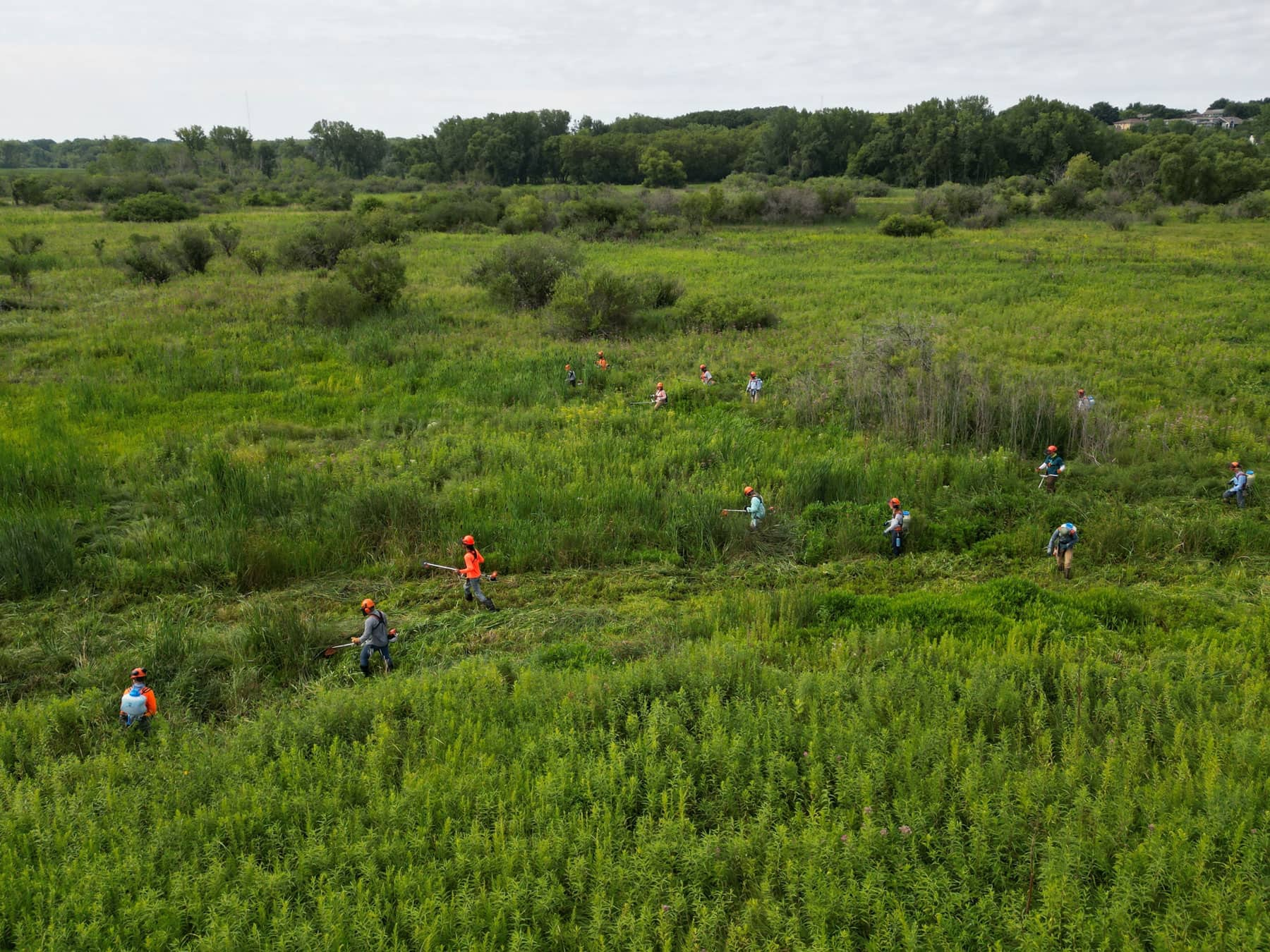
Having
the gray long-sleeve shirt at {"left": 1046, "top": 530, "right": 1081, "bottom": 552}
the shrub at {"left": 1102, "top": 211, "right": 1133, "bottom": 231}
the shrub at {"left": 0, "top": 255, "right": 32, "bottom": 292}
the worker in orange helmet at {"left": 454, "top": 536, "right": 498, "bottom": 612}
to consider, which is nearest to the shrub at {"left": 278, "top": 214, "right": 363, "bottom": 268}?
the shrub at {"left": 0, "top": 255, "right": 32, "bottom": 292}

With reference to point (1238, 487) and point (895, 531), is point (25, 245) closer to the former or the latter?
point (895, 531)

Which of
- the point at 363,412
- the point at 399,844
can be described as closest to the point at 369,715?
the point at 399,844

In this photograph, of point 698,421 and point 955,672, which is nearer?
point 955,672

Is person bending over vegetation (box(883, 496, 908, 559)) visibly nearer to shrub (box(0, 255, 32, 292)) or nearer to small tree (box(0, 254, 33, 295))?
small tree (box(0, 254, 33, 295))

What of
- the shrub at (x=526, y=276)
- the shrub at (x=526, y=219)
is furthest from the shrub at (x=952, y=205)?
the shrub at (x=526, y=276)

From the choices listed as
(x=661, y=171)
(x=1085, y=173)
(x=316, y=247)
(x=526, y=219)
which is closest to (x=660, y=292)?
(x=316, y=247)

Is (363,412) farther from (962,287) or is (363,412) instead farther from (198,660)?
(962,287)

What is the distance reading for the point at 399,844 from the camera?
532cm

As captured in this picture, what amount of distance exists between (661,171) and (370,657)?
77.0m

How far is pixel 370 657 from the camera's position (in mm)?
8359

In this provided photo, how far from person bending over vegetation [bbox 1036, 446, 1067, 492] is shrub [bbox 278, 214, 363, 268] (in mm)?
27121

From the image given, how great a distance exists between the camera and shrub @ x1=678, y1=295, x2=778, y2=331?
22.9m

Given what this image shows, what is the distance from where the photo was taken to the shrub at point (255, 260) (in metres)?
30.0

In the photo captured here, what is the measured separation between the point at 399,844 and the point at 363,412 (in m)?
11.9
